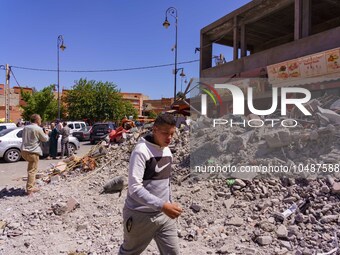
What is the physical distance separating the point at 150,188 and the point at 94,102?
34.5 meters

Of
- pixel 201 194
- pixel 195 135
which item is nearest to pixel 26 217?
pixel 201 194

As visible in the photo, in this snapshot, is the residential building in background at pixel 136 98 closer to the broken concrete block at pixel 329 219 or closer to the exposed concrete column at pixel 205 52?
the exposed concrete column at pixel 205 52

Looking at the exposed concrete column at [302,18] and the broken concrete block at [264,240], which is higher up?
the exposed concrete column at [302,18]

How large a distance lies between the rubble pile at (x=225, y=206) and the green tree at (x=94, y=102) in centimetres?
2901

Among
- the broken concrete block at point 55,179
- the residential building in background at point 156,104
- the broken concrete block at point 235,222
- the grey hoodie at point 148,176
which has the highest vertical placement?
the residential building in background at point 156,104

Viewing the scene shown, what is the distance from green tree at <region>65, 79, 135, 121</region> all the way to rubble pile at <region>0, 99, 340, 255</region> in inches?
1142

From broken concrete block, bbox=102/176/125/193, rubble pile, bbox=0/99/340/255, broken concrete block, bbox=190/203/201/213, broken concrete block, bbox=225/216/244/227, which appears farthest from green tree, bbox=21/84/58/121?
broken concrete block, bbox=225/216/244/227

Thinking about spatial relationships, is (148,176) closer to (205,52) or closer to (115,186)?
(115,186)

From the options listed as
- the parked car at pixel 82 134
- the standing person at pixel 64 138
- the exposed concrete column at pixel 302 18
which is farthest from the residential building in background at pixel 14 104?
the exposed concrete column at pixel 302 18

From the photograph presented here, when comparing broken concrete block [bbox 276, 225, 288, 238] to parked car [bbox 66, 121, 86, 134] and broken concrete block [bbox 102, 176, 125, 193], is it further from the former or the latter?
parked car [bbox 66, 121, 86, 134]

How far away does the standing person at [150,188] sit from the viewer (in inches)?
88.8

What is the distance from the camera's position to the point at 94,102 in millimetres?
35281

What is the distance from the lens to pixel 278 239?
3.77 m

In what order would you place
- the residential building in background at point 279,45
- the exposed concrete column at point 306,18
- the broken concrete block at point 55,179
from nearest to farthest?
the broken concrete block at point 55,179 < the residential building in background at point 279,45 < the exposed concrete column at point 306,18
